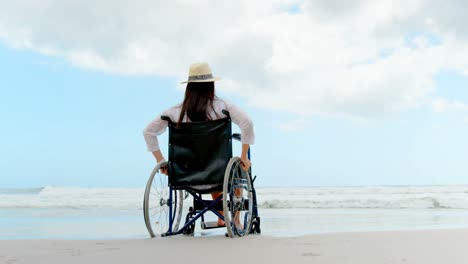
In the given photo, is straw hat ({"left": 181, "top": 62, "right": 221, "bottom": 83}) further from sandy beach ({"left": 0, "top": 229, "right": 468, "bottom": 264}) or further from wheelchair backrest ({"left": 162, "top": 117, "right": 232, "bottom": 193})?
sandy beach ({"left": 0, "top": 229, "right": 468, "bottom": 264})

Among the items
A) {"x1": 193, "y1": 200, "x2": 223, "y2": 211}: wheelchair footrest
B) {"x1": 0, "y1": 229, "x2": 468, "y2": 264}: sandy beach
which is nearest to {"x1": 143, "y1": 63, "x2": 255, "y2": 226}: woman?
{"x1": 193, "y1": 200, "x2": 223, "y2": 211}: wheelchair footrest

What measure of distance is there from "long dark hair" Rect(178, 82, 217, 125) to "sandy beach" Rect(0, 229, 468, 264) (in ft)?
2.74

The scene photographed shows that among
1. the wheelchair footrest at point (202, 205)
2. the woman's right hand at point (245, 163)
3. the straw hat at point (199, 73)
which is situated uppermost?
Result: the straw hat at point (199, 73)

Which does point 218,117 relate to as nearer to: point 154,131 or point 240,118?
point 240,118

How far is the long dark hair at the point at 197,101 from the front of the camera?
3473mm

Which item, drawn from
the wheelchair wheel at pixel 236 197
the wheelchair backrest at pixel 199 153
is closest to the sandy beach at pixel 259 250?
the wheelchair wheel at pixel 236 197

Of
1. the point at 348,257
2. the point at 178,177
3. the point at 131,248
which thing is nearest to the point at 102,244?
the point at 131,248

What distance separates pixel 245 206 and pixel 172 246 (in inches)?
39.2

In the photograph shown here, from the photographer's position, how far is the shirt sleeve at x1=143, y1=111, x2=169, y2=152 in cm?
364

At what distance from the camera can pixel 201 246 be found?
9.27 feet

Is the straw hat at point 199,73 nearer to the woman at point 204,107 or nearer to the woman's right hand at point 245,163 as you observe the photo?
the woman at point 204,107

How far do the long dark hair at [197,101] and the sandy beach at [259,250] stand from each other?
32.9 inches

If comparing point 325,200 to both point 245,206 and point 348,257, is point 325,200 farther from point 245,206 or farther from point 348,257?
point 348,257

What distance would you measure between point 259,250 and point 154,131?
143 cm
